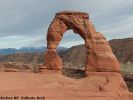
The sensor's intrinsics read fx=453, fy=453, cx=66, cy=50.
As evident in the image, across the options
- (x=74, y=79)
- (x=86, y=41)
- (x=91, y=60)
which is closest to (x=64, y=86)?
(x=74, y=79)

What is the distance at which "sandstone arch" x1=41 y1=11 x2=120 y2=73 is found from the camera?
4094cm

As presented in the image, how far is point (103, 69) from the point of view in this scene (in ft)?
134

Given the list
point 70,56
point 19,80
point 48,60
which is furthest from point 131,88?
point 70,56

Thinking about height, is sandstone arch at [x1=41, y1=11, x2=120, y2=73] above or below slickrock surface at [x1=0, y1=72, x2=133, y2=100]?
above

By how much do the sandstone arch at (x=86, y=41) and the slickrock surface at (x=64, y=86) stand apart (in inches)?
35.5

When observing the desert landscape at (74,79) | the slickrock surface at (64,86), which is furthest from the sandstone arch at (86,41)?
the slickrock surface at (64,86)

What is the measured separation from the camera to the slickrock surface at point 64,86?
35.2 m

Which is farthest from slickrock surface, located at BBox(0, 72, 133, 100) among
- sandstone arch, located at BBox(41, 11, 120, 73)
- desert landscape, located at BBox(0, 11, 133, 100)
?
sandstone arch, located at BBox(41, 11, 120, 73)

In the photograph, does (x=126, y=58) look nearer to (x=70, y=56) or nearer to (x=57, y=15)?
(x=70, y=56)

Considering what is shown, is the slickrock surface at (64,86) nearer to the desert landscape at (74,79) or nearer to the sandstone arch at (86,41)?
the desert landscape at (74,79)

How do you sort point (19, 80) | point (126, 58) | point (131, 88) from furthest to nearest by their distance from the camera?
point (126, 58)
point (131, 88)
point (19, 80)

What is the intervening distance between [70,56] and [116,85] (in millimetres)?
142310

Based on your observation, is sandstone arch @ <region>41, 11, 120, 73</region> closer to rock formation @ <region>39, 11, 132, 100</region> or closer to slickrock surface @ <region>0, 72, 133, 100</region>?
rock formation @ <region>39, 11, 132, 100</region>

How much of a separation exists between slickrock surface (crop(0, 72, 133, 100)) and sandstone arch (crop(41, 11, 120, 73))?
90 cm
